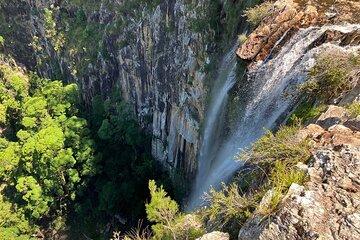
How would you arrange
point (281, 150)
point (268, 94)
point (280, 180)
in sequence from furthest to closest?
1. point (268, 94)
2. point (281, 150)
3. point (280, 180)

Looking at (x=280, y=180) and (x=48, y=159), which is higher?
(x=280, y=180)

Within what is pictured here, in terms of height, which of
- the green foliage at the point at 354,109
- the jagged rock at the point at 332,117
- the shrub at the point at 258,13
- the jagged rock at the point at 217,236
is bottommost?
the jagged rock at the point at 217,236

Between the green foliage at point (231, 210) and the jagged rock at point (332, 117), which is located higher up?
the jagged rock at point (332, 117)

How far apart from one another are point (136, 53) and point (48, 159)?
29.3ft

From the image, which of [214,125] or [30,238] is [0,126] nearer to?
[30,238]

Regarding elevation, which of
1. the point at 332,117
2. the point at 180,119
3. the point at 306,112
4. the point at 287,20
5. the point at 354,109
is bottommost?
the point at 180,119

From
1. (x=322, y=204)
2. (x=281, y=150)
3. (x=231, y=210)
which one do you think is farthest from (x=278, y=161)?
(x=322, y=204)

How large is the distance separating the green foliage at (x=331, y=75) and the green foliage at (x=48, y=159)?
20.1m

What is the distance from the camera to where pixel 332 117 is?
9.27 metres

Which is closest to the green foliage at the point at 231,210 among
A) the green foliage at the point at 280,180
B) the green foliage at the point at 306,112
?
the green foliage at the point at 280,180

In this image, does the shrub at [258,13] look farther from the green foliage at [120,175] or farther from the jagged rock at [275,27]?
the green foliage at [120,175]

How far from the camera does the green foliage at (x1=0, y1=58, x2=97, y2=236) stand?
91.8 ft

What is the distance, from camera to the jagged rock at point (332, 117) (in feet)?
29.6

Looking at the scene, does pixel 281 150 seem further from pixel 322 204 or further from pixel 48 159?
pixel 48 159
